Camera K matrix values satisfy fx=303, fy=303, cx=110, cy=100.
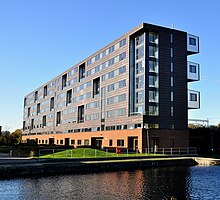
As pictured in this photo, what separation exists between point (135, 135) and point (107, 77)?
19.1m

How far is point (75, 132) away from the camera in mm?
86500

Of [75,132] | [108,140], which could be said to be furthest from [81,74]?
[108,140]

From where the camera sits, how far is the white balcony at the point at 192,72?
192ft

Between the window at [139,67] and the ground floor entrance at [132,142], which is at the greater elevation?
the window at [139,67]

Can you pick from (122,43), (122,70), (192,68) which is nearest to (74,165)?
(122,70)

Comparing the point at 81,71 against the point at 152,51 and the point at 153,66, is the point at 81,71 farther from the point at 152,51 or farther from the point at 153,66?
the point at 153,66

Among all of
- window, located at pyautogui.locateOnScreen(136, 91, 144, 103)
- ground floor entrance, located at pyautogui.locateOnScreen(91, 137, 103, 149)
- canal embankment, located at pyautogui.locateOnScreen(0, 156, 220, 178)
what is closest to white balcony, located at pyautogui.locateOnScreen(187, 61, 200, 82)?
window, located at pyautogui.locateOnScreen(136, 91, 144, 103)

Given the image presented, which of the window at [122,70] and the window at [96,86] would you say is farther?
the window at [96,86]

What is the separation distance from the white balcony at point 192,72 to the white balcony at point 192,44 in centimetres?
248

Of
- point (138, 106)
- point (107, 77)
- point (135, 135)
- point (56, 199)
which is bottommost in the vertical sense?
point (56, 199)

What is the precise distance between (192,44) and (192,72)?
5655 mm

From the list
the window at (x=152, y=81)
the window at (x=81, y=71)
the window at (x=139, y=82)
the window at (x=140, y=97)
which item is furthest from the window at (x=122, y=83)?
the window at (x=81, y=71)

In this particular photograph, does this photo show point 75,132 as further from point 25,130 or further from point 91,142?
point 25,130

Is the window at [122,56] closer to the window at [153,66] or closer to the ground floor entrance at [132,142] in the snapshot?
the window at [153,66]
